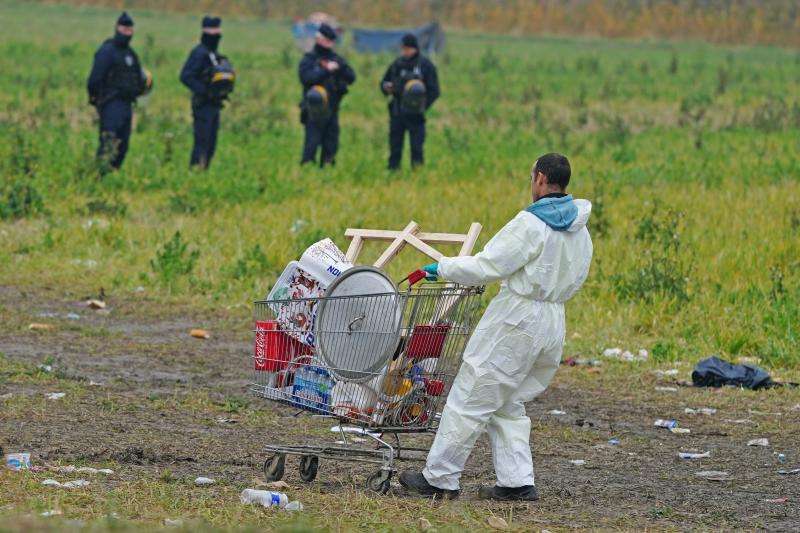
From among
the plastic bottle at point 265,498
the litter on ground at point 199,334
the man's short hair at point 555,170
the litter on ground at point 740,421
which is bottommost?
the litter on ground at point 199,334

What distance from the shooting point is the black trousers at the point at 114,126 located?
1859 centimetres

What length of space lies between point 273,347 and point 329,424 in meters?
1.76

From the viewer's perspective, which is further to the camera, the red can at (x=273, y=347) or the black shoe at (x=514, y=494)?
the red can at (x=273, y=347)

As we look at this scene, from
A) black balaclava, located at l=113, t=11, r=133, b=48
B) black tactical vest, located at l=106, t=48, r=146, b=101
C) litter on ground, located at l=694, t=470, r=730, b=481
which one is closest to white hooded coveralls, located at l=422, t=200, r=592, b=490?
litter on ground, located at l=694, t=470, r=730, b=481

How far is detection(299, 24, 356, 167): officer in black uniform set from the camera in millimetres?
20281

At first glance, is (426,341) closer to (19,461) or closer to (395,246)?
(395,246)

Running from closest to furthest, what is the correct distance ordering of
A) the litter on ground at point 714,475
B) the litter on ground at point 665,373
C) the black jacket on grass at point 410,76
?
the litter on ground at point 714,475 → the litter on ground at point 665,373 → the black jacket on grass at point 410,76

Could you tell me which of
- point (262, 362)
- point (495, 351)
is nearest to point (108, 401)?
point (262, 362)

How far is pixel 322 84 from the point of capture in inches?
803

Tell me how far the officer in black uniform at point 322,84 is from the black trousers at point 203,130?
1280 mm

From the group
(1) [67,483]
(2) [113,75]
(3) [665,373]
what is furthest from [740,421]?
(2) [113,75]

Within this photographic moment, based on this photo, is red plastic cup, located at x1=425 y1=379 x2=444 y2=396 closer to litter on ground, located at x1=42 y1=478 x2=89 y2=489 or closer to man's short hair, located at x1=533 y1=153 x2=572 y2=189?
man's short hair, located at x1=533 y1=153 x2=572 y2=189

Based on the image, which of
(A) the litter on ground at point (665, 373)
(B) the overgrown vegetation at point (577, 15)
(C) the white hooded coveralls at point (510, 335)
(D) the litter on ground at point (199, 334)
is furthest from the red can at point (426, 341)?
(B) the overgrown vegetation at point (577, 15)

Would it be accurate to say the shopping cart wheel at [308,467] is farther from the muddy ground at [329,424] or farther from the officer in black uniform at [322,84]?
the officer in black uniform at [322,84]
